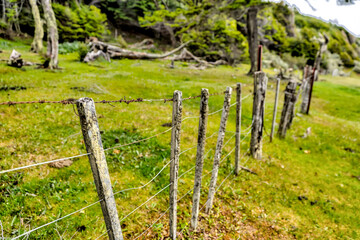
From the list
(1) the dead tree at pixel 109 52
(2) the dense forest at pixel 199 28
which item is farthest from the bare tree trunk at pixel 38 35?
(1) the dead tree at pixel 109 52

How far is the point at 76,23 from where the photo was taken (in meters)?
33.5

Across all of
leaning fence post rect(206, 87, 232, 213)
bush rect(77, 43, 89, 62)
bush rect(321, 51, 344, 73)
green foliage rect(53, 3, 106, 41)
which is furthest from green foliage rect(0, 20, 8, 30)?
bush rect(321, 51, 344, 73)

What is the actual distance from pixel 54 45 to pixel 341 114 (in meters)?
22.3

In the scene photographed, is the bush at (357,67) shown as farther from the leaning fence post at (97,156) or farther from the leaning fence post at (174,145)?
the leaning fence post at (97,156)

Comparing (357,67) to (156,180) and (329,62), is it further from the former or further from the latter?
(156,180)

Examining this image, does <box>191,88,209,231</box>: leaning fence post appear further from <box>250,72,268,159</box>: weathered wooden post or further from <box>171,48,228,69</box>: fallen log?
<box>171,48,228,69</box>: fallen log

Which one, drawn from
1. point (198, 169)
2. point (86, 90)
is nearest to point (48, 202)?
point (198, 169)

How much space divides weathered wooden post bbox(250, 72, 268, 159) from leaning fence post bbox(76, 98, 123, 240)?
209 inches

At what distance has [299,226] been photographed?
4.77 metres

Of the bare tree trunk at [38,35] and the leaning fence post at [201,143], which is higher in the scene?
the bare tree trunk at [38,35]

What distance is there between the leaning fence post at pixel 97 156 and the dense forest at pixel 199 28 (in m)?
18.9

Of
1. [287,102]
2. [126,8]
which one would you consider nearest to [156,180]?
[287,102]

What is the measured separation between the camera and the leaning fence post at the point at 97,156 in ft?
6.08

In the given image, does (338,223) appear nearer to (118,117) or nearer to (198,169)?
(198,169)
